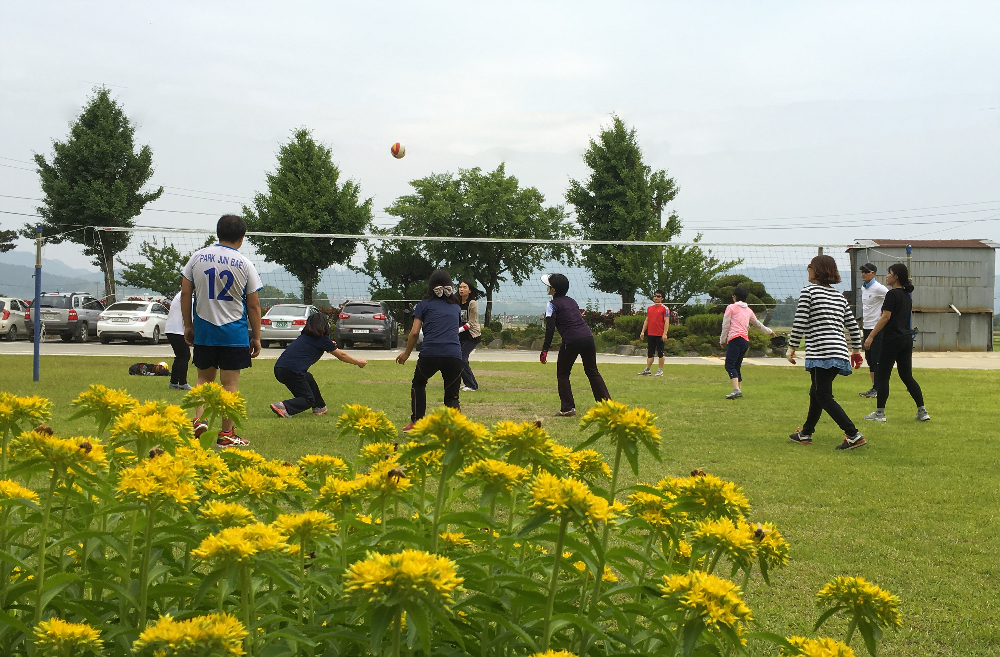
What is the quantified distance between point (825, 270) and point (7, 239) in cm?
5715

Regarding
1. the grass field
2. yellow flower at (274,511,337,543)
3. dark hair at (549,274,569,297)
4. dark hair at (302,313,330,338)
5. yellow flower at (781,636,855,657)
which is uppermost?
dark hair at (549,274,569,297)

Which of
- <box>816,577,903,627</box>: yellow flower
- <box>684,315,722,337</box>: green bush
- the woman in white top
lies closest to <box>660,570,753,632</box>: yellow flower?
<box>816,577,903,627</box>: yellow flower

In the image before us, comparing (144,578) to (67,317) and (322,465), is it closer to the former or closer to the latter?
(322,465)

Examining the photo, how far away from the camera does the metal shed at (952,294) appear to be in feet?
101

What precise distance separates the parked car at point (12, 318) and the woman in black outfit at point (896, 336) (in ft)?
92.9

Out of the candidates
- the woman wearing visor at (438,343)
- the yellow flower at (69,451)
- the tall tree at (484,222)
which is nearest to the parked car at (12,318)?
the tall tree at (484,222)

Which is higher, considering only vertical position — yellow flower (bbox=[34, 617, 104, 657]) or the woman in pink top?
the woman in pink top

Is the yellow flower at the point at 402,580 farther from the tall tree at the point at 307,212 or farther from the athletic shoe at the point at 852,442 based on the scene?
the tall tree at the point at 307,212

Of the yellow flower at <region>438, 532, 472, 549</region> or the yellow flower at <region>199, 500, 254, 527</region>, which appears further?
the yellow flower at <region>438, 532, 472, 549</region>

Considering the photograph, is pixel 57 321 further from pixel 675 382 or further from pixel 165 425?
pixel 165 425

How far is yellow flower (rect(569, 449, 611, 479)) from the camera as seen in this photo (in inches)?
84.3

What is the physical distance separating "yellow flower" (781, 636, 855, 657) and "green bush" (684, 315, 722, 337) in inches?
1036

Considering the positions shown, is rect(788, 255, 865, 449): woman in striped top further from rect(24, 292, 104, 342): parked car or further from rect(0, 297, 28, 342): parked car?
rect(0, 297, 28, 342): parked car

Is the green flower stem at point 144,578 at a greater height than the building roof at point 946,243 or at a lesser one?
lesser
